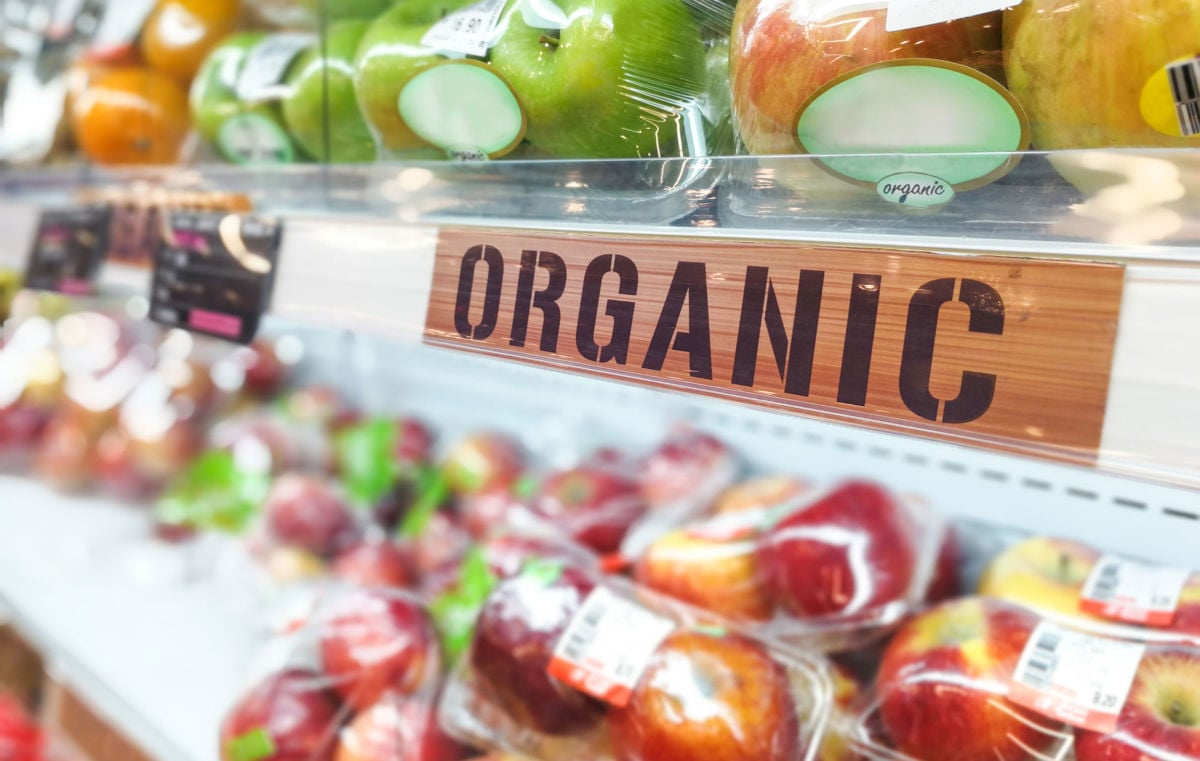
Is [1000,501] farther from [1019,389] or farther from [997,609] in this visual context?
[1019,389]

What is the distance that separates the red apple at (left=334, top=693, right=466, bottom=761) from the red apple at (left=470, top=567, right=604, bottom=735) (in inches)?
3.5

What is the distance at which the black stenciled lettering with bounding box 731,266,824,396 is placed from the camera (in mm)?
383

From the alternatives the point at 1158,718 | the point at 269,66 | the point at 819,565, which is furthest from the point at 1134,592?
the point at 269,66

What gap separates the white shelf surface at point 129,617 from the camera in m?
1.01

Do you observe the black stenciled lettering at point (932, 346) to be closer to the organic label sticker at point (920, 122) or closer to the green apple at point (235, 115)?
the organic label sticker at point (920, 122)

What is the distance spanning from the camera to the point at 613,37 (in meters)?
0.50

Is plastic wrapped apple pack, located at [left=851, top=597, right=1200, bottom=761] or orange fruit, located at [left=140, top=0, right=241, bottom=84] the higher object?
orange fruit, located at [left=140, top=0, right=241, bottom=84]

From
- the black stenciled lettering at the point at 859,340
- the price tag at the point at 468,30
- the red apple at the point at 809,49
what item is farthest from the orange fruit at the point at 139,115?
the black stenciled lettering at the point at 859,340

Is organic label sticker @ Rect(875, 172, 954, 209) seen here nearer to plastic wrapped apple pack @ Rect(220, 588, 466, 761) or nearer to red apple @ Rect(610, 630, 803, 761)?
red apple @ Rect(610, 630, 803, 761)

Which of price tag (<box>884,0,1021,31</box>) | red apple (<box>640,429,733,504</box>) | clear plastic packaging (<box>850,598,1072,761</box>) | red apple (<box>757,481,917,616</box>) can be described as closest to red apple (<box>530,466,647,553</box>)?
red apple (<box>640,429,733,504</box>)

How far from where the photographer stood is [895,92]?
15.6 inches

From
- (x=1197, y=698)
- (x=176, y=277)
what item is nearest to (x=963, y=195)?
(x=1197, y=698)

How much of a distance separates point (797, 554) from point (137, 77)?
3.17 feet

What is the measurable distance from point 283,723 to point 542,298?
607 mm
